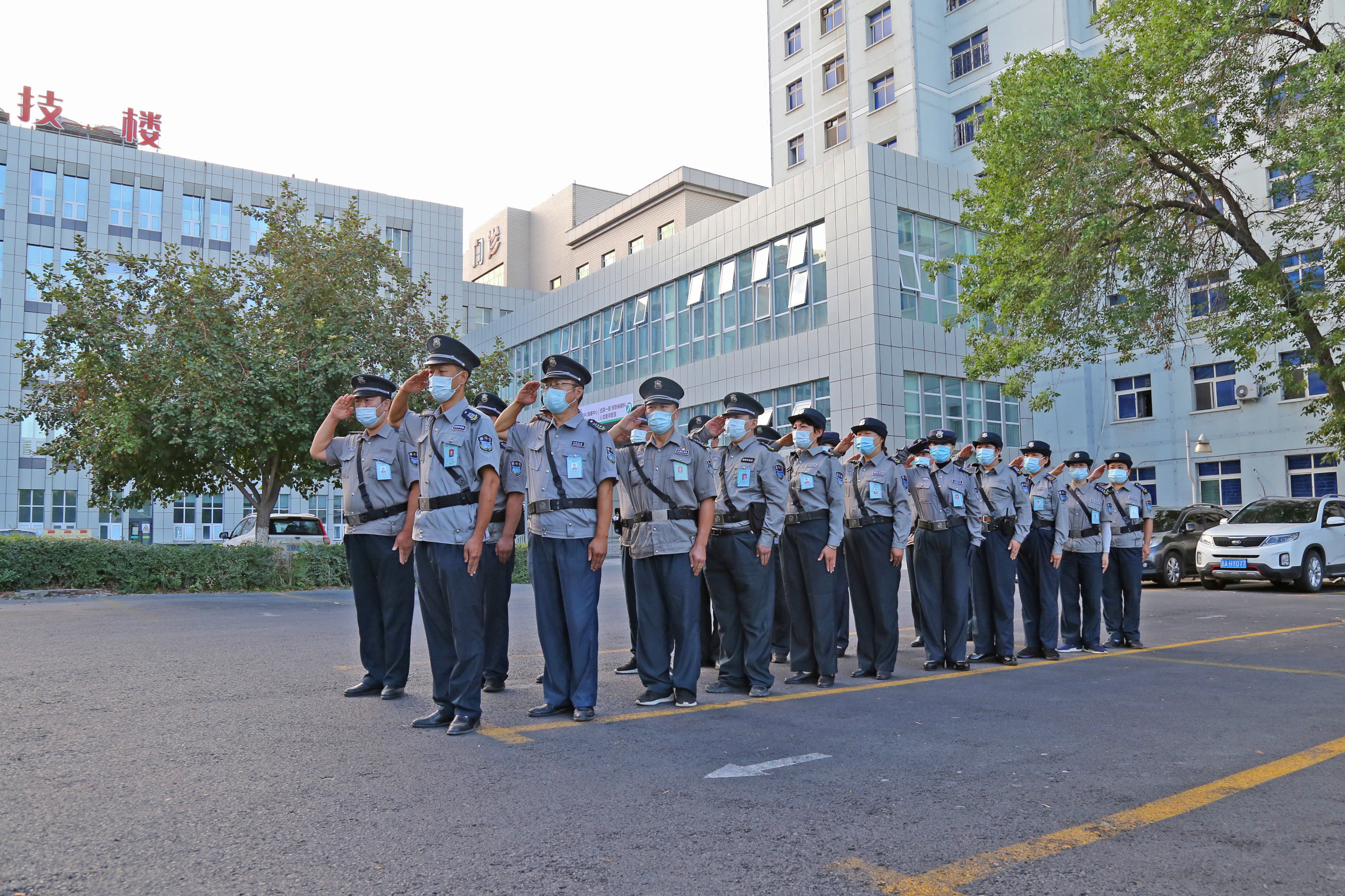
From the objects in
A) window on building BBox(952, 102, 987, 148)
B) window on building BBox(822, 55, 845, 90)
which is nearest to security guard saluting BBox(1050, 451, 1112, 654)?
window on building BBox(952, 102, 987, 148)

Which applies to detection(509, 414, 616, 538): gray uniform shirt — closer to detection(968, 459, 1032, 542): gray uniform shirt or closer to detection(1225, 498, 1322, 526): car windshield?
detection(968, 459, 1032, 542): gray uniform shirt

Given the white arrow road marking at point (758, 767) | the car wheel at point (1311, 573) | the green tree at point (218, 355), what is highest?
the green tree at point (218, 355)

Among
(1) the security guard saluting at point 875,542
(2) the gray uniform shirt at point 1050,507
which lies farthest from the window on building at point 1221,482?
(1) the security guard saluting at point 875,542

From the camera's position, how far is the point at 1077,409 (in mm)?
37969

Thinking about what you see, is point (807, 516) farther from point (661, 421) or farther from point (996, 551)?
point (996, 551)

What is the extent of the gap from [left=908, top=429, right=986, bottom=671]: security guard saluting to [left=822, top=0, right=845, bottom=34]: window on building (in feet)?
133

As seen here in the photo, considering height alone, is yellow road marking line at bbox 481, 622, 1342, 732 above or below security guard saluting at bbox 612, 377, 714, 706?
below

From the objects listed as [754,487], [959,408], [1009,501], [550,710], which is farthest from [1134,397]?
[550,710]

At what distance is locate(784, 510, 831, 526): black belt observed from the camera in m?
7.75

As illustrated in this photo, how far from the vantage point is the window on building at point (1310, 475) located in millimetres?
31141

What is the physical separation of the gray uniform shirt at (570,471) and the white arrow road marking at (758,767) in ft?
6.25

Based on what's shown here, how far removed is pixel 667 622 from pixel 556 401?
1656 millimetres

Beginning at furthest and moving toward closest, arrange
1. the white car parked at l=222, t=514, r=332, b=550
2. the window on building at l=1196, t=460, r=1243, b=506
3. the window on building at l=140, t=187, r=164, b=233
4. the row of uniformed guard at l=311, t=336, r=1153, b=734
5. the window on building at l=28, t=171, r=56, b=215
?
the window on building at l=140, t=187, r=164, b=233, the window on building at l=28, t=171, r=56, b=215, the window on building at l=1196, t=460, r=1243, b=506, the white car parked at l=222, t=514, r=332, b=550, the row of uniformed guard at l=311, t=336, r=1153, b=734

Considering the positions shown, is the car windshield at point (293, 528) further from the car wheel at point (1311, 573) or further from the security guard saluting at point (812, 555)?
the car wheel at point (1311, 573)
